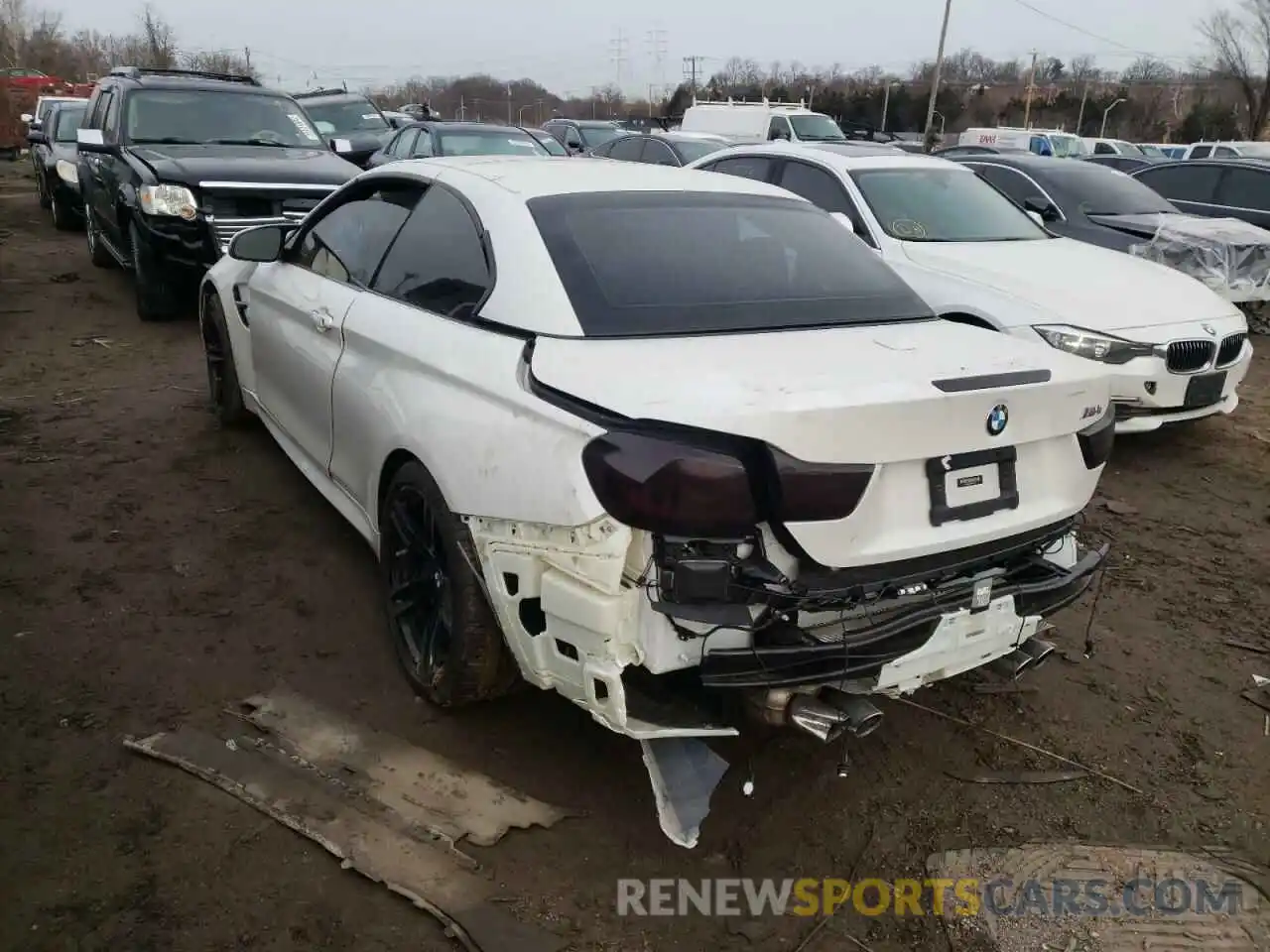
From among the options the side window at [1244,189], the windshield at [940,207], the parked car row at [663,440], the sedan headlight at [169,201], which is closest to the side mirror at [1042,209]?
the windshield at [940,207]

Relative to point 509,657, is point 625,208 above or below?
above

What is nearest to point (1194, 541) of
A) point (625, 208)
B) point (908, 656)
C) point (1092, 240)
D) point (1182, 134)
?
point (908, 656)

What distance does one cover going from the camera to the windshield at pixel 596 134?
17.4 metres

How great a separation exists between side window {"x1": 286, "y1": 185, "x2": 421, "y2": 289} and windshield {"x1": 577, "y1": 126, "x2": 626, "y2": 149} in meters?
13.8

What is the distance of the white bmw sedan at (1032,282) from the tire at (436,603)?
323 centimetres

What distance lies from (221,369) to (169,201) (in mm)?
2618

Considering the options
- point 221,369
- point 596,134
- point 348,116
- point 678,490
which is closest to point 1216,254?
point 221,369

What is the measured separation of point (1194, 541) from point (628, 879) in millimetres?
3687

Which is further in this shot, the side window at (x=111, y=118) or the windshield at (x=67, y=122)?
the windshield at (x=67, y=122)

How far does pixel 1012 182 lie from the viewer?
897cm

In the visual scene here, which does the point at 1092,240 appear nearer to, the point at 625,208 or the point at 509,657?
the point at 625,208

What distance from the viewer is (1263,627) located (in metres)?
3.96

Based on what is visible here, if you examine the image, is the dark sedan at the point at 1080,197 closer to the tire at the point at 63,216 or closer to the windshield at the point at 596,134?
the windshield at the point at 596,134

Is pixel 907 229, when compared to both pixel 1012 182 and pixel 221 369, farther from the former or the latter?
pixel 221 369
